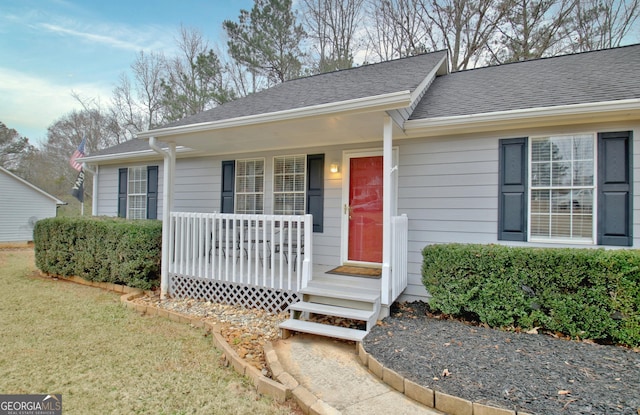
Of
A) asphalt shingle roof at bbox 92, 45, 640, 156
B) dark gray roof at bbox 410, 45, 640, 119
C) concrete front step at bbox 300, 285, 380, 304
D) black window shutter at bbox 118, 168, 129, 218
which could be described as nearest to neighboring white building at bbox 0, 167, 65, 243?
black window shutter at bbox 118, 168, 129, 218

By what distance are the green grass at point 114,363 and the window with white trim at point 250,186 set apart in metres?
2.75

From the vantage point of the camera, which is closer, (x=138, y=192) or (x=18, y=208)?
(x=138, y=192)

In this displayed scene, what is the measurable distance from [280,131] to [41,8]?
8734mm

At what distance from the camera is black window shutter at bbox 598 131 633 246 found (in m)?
3.84

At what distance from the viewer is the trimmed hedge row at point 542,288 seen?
10.7 ft

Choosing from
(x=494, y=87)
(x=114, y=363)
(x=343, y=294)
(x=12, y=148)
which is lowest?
(x=114, y=363)

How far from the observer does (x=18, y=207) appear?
14211mm

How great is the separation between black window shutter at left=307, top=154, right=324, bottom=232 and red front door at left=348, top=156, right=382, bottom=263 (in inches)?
21.7

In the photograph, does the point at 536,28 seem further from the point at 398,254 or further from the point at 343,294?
the point at 343,294

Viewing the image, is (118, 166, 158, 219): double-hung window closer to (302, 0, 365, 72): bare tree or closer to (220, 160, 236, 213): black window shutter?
(220, 160, 236, 213): black window shutter

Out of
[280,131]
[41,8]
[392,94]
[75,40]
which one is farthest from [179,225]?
[75,40]

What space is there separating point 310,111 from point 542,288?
3.33 metres

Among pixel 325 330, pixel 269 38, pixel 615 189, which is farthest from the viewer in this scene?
pixel 269 38

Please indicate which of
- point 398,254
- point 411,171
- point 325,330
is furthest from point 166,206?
point 411,171
